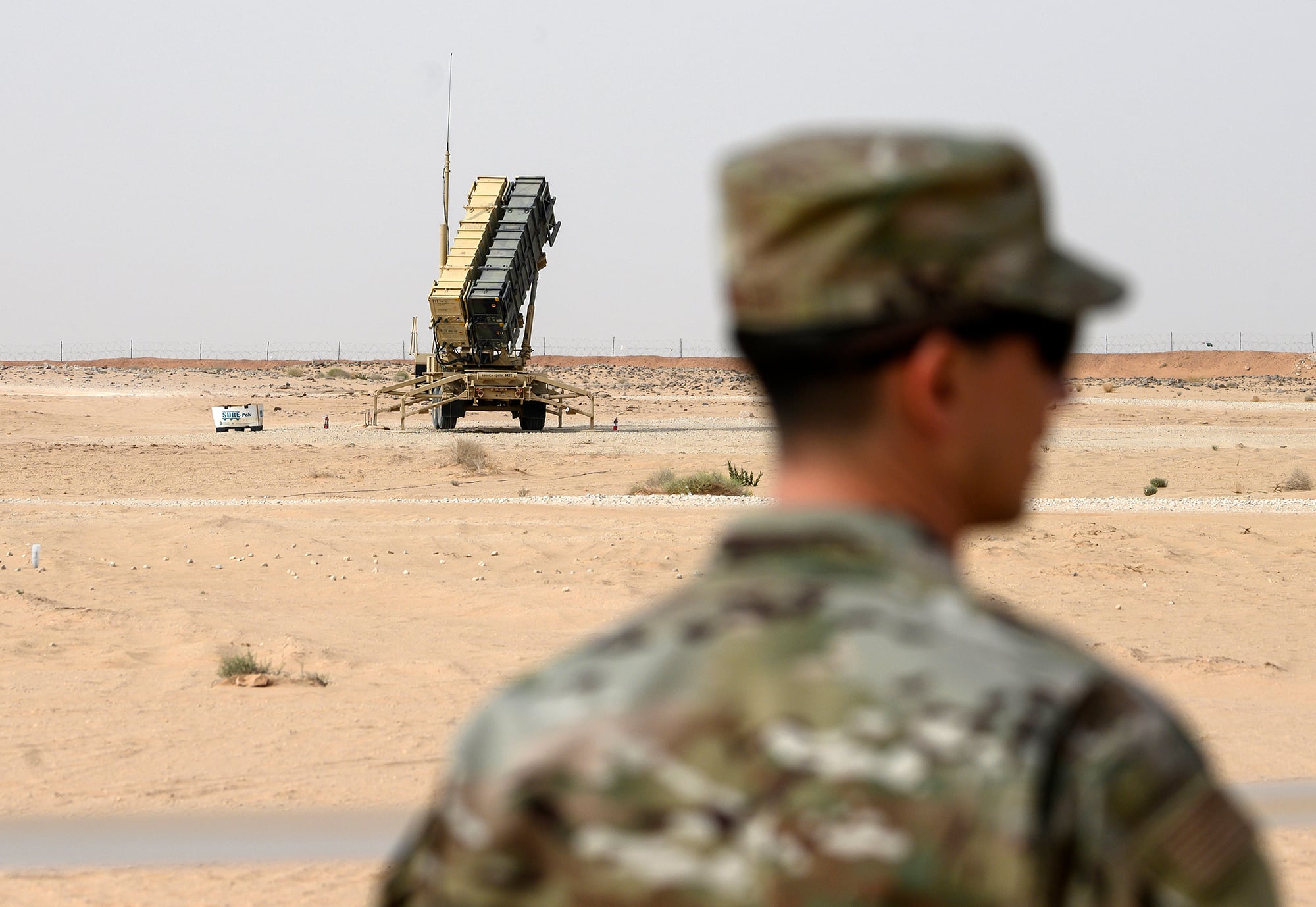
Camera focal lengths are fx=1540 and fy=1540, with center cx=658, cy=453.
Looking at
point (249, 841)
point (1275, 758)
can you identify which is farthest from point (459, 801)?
point (1275, 758)

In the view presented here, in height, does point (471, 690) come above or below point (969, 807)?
below

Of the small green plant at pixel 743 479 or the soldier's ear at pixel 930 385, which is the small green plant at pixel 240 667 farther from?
the small green plant at pixel 743 479

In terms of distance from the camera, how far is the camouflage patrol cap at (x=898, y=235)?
4.25 feet

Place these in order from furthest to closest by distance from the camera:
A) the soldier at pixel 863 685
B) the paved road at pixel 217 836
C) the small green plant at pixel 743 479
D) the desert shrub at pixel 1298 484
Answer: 1. the desert shrub at pixel 1298 484
2. the small green plant at pixel 743 479
3. the paved road at pixel 217 836
4. the soldier at pixel 863 685

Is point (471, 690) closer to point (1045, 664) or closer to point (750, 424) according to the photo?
point (1045, 664)

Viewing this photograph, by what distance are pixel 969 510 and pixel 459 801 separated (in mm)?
532

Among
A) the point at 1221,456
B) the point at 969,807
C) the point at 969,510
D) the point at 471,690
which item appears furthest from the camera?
the point at 1221,456

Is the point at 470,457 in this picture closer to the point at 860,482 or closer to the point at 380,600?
the point at 380,600

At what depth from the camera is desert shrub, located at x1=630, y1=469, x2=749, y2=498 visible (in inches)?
811

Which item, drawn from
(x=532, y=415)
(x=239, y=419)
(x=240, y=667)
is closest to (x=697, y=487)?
(x=240, y=667)

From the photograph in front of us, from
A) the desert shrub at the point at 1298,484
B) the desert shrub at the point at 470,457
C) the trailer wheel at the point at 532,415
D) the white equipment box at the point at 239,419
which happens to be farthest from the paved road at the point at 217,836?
the white equipment box at the point at 239,419

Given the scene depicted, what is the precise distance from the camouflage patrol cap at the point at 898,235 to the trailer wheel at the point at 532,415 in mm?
33162

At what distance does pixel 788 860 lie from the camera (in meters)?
1.22

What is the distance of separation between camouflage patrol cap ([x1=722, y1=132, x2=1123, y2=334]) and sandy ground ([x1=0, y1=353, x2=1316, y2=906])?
431 cm
